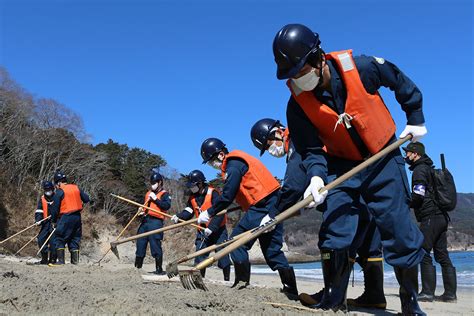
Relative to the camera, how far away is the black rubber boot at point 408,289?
336 cm

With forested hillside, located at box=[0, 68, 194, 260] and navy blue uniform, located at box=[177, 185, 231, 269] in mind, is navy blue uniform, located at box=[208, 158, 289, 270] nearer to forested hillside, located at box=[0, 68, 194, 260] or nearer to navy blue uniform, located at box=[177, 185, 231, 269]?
navy blue uniform, located at box=[177, 185, 231, 269]

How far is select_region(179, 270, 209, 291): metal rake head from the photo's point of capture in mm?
3703

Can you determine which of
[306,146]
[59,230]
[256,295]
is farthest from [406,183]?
[59,230]

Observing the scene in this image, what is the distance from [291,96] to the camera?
3.74 m

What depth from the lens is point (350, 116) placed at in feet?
11.2

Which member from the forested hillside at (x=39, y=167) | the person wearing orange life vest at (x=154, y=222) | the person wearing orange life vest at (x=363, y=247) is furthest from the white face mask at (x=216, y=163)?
the forested hillside at (x=39, y=167)

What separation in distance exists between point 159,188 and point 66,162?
2037 centimetres

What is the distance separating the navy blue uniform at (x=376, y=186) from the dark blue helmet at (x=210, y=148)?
9.79ft

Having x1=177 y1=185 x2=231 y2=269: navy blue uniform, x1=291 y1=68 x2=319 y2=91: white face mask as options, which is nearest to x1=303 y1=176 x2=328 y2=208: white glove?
x1=291 y1=68 x2=319 y2=91: white face mask

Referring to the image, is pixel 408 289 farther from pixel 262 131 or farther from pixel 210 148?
pixel 210 148

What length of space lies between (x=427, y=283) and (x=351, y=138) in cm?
291

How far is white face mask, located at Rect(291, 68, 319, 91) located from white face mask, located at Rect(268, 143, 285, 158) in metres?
1.78

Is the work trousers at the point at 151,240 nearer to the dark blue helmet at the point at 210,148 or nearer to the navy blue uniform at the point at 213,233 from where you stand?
the navy blue uniform at the point at 213,233

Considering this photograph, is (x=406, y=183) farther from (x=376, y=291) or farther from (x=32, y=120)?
(x=32, y=120)
